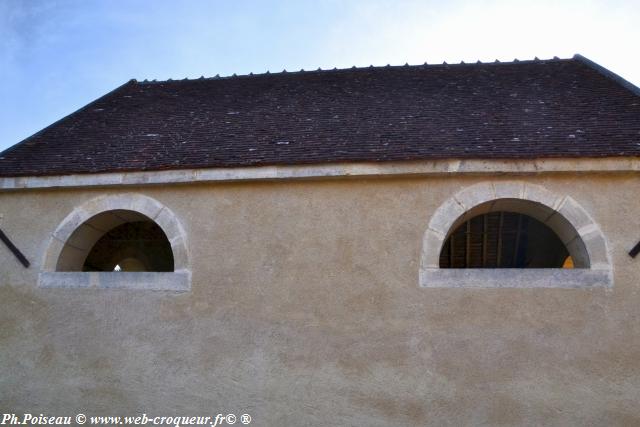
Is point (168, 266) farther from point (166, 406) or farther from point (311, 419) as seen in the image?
point (311, 419)

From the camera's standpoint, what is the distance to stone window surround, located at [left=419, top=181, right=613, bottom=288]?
5.49 meters

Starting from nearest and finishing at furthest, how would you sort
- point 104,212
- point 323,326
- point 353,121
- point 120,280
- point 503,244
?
1. point 323,326
2. point 120,280
3. point 104,212
4. point 353,121
5. point 503,244

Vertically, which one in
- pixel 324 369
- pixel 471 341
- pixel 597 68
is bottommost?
pixel 324 369

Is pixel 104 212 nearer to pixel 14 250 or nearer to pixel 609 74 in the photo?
pixel 14 250

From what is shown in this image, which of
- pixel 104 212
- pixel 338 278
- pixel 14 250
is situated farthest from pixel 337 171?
pixel 14 250

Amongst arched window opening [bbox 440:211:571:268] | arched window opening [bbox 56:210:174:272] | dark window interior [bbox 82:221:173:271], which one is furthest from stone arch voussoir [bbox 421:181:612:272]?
dark window interior [bbox 82:221:173:271]

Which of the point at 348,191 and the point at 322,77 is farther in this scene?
the point at 322,77

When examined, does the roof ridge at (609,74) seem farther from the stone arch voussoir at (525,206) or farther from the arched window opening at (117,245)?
the arched window opening at (117,245)

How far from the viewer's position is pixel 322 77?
902cm

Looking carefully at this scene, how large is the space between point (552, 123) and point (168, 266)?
6772 mm

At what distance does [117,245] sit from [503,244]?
637cm

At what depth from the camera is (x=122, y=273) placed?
622cm

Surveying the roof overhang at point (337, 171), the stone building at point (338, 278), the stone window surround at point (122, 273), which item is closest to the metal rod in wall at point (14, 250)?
the stone building at point (338, 278)

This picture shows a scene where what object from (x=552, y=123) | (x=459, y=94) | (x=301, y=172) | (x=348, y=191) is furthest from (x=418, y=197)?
(x=459, y=94)
